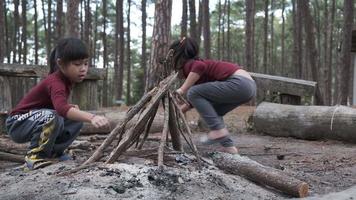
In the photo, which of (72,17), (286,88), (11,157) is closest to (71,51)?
(11,157)

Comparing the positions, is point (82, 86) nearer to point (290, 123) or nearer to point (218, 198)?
point (290, 123)

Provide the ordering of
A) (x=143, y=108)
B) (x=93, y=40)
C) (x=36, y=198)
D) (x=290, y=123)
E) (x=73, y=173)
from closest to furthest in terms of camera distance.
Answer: (x=36, y=198)
(x=73, y=173)
(x=143, y=108)
(x=290, y=123)
(x=93, y=40)

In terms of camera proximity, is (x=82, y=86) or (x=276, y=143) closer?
(x=276, y=143)

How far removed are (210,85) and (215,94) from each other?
101 mm

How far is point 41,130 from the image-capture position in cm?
398

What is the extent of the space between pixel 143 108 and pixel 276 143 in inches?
120

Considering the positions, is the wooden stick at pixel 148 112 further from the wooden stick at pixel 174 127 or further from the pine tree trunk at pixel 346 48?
→ the pine tree trunk at pixel 346 48

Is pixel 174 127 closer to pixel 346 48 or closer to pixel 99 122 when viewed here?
pixel 99 122

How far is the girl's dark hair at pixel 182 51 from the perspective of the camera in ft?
14.7

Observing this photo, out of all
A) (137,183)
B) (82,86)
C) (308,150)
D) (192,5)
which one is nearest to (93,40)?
(192,5)

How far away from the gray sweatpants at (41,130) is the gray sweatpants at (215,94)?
1.23 meters

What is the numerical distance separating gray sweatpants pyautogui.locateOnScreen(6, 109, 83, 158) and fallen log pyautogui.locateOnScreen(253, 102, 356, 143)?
157 inches

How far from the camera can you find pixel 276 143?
21.7 ft

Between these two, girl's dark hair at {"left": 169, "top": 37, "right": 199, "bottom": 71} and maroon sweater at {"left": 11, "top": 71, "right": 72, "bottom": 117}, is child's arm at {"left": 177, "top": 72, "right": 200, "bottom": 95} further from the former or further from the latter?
maroon sweater at {"left": 11, "top": 71, "right": 72, "bottom": 117}
